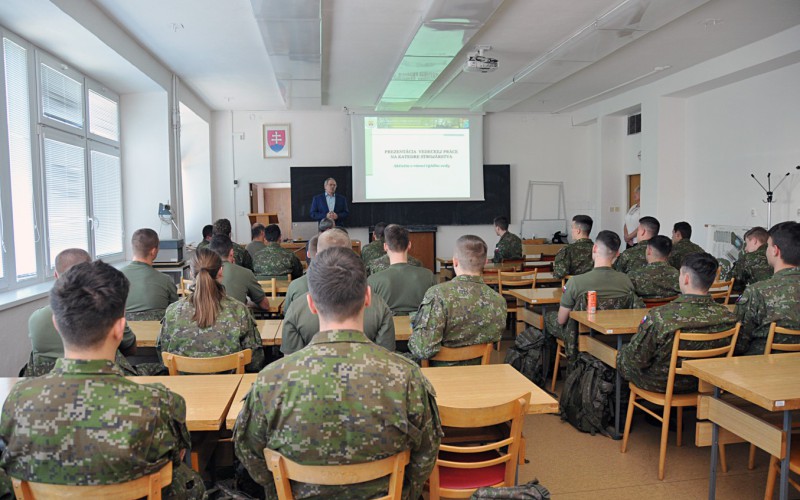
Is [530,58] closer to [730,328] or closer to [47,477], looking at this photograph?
[730,328]

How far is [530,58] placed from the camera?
7.49 meters

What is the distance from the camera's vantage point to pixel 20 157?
205 inches

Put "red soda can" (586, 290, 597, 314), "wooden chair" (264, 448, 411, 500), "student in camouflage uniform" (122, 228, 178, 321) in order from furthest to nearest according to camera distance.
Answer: "student in camouflage uniform" (122, 228, 178, 321), "red soda can" (586, 290, 597, 314), "wooden chair" (264, 448, 411, 500)

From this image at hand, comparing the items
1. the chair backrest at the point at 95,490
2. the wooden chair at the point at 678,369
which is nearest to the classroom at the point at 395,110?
the wooden chair at the point at 678,369

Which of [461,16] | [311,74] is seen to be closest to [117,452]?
[461,16]

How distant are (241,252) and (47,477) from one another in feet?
15.2

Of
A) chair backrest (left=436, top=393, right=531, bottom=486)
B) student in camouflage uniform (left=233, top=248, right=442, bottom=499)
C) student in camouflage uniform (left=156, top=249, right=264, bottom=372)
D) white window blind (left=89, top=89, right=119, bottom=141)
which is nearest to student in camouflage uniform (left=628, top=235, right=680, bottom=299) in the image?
chair backrest (left=436, top=393, right=531, bottom=486)

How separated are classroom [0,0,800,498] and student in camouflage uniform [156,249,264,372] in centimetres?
182

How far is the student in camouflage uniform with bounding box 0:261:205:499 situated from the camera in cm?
144

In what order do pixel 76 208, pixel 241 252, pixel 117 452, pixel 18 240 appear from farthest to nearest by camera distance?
pixel 76 208, pixel 241 252, pixel 18 240, pixel 117 452

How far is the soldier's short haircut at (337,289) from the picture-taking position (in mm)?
1623

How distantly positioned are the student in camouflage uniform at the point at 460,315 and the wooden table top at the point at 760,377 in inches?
38.0

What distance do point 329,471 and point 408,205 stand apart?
377 inches

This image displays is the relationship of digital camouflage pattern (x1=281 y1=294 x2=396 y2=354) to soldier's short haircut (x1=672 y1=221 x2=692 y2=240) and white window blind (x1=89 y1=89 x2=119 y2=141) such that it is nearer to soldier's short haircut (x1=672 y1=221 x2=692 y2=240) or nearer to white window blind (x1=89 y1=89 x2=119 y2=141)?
soldier's short haircut (x1=672 y1=221 x2=692 y2=240)
